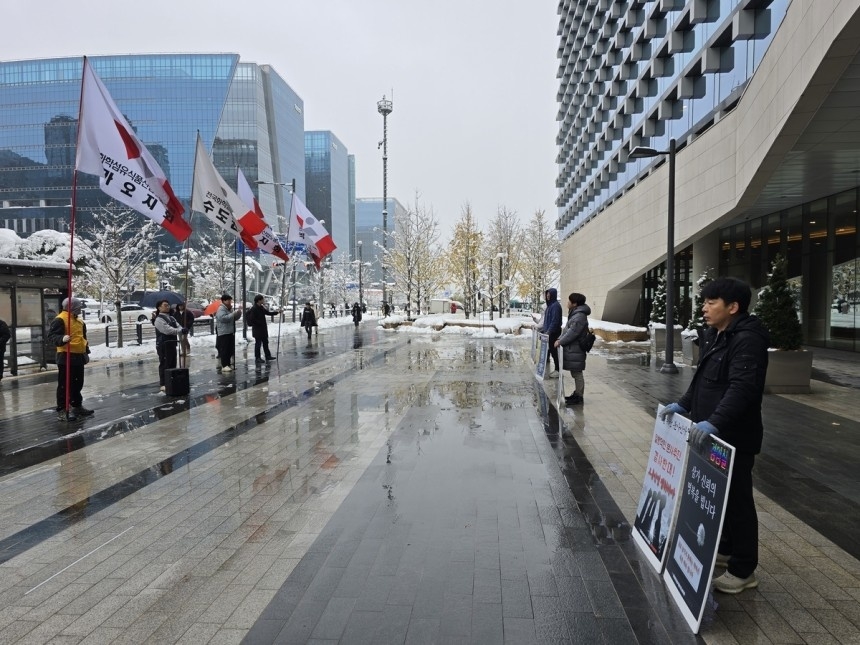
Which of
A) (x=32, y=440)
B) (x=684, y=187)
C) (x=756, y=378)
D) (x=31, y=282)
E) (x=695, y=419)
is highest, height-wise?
(x=684, y=187)

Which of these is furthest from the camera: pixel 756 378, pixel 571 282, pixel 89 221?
pixel 89 221

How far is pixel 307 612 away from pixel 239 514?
1867 mm

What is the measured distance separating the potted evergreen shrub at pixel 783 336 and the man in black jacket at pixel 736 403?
26.9 ft

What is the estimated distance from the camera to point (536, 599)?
3.53 meters

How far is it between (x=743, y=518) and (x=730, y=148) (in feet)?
58.7

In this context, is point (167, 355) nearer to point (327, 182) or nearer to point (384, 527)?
point (384, 527)

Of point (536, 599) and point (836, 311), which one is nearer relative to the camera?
point (536, 599)

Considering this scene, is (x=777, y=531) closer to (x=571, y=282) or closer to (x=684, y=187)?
(x=684, y=187)

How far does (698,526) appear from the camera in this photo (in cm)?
324

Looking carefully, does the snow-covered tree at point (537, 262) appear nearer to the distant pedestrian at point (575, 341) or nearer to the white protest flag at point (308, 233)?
the white protest flag at point (308, 233)

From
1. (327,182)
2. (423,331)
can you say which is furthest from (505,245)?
(327,182)

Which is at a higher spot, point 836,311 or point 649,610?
point 836,311

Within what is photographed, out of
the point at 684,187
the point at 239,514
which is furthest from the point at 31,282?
the point at 684,187

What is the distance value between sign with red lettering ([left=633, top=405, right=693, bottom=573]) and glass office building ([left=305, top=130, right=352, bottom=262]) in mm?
144253
